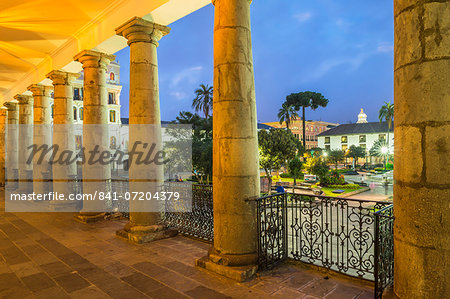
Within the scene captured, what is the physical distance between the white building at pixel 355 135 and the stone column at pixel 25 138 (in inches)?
3046

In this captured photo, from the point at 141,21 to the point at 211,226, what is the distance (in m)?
5.00

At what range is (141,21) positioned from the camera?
21.5 ft

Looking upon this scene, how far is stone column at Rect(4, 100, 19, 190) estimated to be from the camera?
642 inches

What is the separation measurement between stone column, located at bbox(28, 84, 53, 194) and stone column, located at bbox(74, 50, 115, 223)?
449 centimetres

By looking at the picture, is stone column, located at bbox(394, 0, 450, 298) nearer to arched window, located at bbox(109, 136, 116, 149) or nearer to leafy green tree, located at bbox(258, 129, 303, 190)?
leafy green tree, located at bbox(258, 129, 303, 190)

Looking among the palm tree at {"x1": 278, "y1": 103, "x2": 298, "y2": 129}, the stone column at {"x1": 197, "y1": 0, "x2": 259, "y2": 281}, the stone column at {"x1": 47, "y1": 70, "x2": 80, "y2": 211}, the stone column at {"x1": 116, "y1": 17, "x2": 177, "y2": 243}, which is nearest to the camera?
the stone column at {"x1": 197, "y1": 0, "x2": 259, "y2": 281}

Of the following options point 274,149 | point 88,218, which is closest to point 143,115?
point 88,218

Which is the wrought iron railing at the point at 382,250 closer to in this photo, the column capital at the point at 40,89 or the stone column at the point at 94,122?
the stone column at the point at 94,122

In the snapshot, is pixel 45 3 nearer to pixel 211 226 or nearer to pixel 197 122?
pixel 211 226

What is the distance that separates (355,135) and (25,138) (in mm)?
82960

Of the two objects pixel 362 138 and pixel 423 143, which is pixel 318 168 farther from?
pixel 362 138

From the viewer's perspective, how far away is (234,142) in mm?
4785

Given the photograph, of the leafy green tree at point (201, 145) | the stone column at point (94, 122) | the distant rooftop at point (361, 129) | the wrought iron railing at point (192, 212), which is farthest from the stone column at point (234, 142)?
the distant rooftop at point (361, 129)

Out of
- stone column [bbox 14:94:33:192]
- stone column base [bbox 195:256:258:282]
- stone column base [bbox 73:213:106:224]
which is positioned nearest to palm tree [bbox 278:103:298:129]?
stone column [bbox 14:94:33:192]
